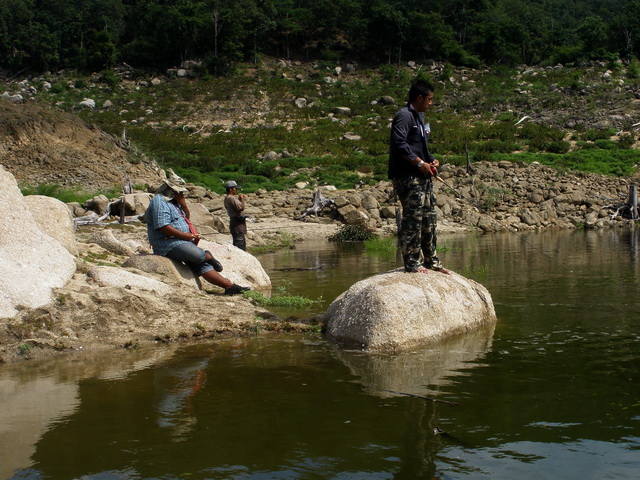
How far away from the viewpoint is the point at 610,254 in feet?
47.1

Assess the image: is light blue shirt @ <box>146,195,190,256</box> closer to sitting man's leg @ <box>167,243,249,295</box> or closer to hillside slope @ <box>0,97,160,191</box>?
sitting man's leg @ <box>167,243,249,295</box>

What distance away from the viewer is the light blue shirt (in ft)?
27.3

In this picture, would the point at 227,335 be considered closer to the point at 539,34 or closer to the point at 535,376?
the point at 535,376

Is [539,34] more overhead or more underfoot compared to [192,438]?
→ more overhead

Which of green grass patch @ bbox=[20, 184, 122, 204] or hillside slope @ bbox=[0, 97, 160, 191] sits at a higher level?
hillside slope @ bbox=[0, 97, 160, 191]

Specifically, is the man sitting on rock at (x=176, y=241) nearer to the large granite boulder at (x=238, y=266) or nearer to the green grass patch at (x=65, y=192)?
the large granite boulder at (x=238, y=266)

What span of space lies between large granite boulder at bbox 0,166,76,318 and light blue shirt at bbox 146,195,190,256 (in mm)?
1358

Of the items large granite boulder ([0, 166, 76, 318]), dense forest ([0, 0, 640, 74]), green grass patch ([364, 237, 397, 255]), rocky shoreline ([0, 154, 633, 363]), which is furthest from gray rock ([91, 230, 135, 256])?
dense forest ([0, 0, 640, 74])

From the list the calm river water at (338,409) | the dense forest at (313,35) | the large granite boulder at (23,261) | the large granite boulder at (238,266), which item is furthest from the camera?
the dense forest at (313,35)

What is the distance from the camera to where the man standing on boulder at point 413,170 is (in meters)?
6.35

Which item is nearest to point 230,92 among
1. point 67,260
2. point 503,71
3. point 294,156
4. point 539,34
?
point 294,156

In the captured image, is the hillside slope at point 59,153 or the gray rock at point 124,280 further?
the hillside slope at point 59,153

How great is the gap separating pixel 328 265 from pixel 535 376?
8.82m

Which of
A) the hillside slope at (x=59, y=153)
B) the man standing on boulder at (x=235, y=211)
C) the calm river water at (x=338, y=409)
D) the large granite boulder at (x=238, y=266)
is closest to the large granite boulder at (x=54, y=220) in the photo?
the large granite boulder at (x=238, y=266)
